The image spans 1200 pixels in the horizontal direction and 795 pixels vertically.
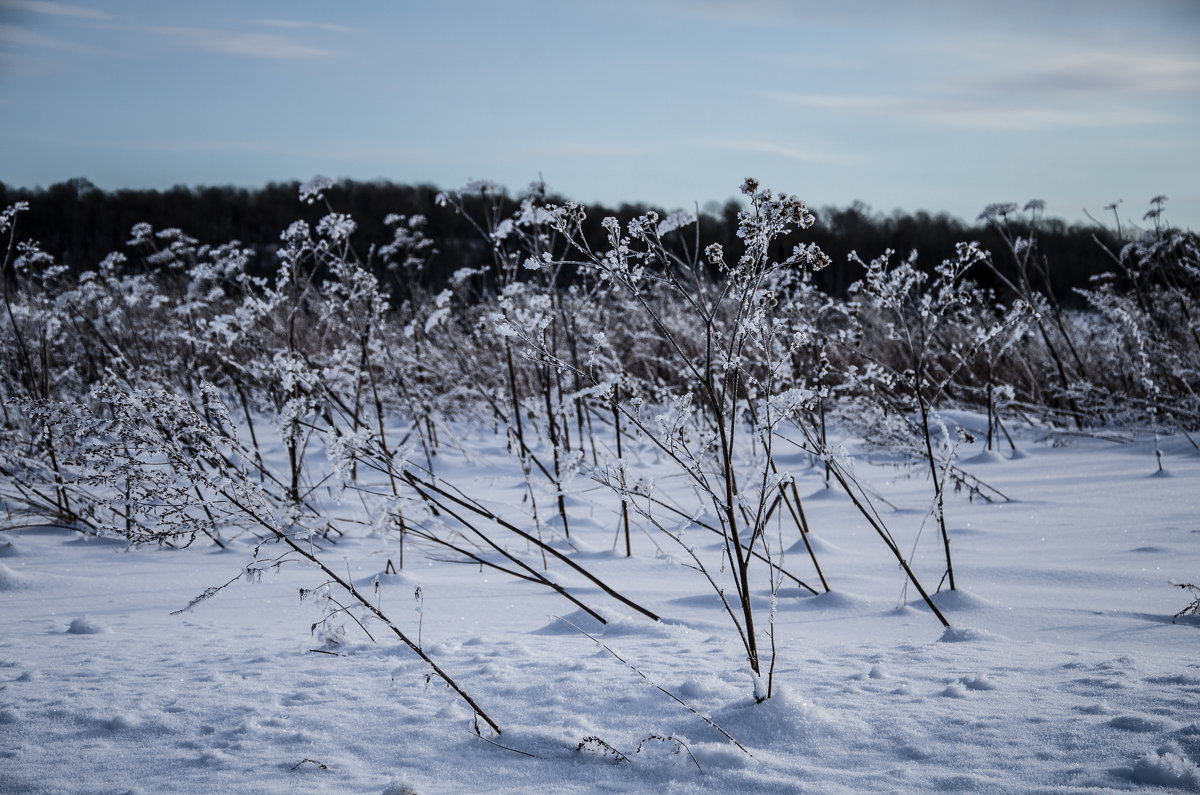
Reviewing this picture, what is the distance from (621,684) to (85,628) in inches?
61.9

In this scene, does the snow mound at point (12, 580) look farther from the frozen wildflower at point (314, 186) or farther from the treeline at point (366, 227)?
the treeline at point (366, 227)

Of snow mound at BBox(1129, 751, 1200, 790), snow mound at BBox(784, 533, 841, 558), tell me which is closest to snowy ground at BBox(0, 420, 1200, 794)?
snow mound at BBox(1129, 751, 1200, 790)

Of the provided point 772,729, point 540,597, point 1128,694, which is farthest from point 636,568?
point 1128,694

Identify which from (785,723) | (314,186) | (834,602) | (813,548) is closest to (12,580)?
(314,186)

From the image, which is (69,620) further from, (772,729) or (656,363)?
(656,363)

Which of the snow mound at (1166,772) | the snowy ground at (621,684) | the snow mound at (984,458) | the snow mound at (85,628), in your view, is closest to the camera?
the snow mound at (1166,772)

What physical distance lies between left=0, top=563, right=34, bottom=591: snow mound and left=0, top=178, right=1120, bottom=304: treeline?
13226 mm

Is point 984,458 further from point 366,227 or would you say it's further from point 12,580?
point 366,227

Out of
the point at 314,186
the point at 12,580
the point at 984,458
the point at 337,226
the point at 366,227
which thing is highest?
the point at 366,227

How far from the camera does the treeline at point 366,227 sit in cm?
1756

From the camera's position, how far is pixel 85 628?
205 centimetres

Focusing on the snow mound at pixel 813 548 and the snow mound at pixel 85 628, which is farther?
the snow mound at pixel 813 548

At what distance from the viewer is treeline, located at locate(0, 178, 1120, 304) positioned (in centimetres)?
1756

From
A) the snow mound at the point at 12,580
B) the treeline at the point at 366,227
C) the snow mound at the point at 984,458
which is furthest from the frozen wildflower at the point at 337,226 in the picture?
the treeline at the point at 366,227
